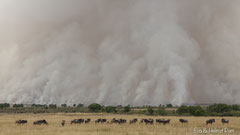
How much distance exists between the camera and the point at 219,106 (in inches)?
5325

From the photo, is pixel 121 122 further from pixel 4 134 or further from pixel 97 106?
pixel 97 106

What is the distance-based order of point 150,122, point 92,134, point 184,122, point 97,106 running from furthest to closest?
point 97,106
point 184,122
point 150,122
point 92,134

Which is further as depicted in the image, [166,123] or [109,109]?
[109,109]

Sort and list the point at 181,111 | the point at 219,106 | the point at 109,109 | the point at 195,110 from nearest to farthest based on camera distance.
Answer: the point at 195,110 → the point at 181,111 → the point at 219,106 → the point at 109,109

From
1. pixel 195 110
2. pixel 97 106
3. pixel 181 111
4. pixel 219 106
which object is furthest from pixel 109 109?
pixel 219 106

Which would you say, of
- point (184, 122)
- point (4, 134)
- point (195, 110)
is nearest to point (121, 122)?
point (184, 122)

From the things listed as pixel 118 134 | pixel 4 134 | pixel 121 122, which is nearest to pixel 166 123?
pixel 121 122

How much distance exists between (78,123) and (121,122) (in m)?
10.2

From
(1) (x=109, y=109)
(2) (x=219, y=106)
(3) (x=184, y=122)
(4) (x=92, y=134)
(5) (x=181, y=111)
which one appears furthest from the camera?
(1) (x=109, y=109)

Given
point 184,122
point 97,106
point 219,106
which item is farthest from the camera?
point 97,106

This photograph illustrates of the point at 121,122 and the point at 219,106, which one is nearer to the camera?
the point at 121,122

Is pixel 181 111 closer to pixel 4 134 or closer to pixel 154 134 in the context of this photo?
pixel 154 134

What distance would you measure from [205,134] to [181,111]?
86243 millimetres

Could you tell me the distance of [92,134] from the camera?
34.2 meters
